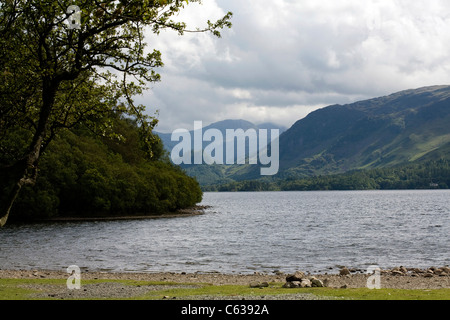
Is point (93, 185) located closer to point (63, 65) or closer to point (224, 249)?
point (224, 249)

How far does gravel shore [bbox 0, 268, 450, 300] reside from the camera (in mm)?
26533

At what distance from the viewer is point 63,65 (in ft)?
76.0

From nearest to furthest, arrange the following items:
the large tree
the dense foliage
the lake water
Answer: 1. the large tree
2. the lake water
3. the dense foliage

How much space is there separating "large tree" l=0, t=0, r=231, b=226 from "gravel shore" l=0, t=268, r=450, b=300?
8018 mm

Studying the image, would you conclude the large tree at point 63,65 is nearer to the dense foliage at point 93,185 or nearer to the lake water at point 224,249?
the lake water at point 224,249

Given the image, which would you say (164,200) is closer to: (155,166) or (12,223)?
(155,166)

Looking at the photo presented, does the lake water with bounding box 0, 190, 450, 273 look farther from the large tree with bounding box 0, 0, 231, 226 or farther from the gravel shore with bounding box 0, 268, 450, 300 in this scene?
the large tree with bounding box 0, 0, 231, 226

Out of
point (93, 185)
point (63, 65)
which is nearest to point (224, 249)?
point (63, 65)

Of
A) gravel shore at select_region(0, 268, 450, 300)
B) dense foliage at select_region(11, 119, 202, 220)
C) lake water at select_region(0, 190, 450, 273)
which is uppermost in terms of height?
dense foliage at select_region(11, 119, 202, 220)

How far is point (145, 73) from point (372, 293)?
53.0 feet

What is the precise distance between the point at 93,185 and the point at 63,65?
10495cm

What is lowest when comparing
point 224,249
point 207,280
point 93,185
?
point 224,249

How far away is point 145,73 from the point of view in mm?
22891

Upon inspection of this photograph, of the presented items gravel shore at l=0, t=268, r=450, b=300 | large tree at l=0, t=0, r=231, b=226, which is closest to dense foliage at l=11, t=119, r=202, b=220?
gravel shore at l=0, t=268, r=450, b=300
